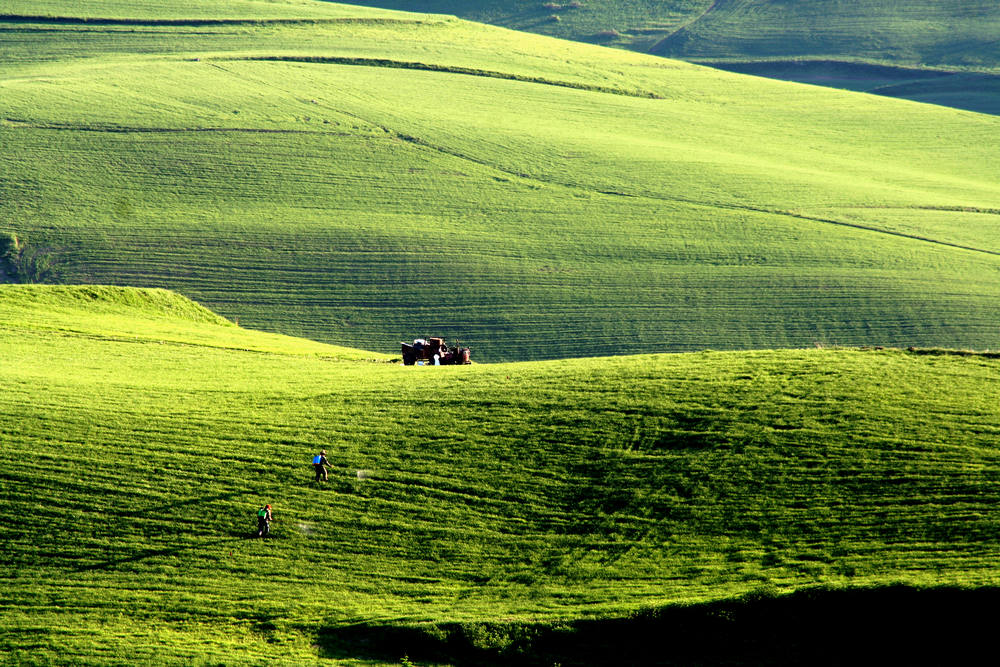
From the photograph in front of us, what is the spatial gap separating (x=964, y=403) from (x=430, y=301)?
36362 millimetres

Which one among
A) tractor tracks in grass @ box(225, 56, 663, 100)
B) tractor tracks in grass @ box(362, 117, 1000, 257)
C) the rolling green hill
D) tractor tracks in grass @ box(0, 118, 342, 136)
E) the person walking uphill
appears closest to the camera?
the person walking uphill

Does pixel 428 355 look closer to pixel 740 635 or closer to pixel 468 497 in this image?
pixel 468 497

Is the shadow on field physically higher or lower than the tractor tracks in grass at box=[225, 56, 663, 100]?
lower

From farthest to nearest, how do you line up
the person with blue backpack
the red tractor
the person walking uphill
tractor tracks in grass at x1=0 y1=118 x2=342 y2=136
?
tractor tracks in grass at x1=0 y1=118 x2=342 y2=136, the red tractor, the person with blue backpack, the person walking uphill

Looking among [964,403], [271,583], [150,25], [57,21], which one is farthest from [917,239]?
[57,21]

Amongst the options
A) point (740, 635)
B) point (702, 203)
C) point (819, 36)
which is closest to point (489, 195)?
point (702, 203)

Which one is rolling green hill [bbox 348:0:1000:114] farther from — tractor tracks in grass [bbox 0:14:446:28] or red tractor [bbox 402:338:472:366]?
red tractor [bbox 402:338:472:366]

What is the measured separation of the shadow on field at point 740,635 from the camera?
69.4ft

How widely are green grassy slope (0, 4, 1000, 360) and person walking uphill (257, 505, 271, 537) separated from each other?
30.4 meters

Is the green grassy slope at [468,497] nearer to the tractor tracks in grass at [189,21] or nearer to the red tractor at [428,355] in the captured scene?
the red tractor at [428,355]

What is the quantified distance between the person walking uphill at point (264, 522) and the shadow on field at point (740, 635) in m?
4.22

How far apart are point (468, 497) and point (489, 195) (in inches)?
1884

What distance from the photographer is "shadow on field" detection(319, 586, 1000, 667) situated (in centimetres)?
2116

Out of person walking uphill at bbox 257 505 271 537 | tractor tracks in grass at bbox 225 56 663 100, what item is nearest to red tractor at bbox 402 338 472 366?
person walking uphill at bbox 257 505 271 537
